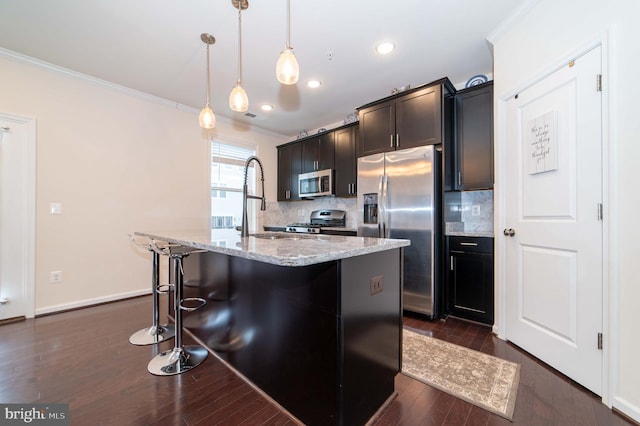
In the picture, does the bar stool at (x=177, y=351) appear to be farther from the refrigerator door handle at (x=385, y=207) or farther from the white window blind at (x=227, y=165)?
the white window blind at (x=227, y=165)

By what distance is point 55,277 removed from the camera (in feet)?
9.59

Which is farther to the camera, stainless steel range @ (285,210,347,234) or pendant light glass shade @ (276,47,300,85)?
stainless steel range @ (285,210,347,234)

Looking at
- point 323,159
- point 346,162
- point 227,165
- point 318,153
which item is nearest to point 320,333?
point 346,162

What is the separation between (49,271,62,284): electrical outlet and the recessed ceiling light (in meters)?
4.17

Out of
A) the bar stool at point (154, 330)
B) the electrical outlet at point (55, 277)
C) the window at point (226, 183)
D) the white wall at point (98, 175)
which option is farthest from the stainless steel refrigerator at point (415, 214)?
the electrical outlet at point (55, 277)

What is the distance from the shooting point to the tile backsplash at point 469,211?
115 inches

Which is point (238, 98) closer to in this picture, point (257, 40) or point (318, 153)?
point (257, 40)

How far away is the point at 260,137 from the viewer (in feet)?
16.2

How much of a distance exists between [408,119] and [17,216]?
167 inches

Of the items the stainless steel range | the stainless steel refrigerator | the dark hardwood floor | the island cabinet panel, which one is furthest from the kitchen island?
the stainless steel range

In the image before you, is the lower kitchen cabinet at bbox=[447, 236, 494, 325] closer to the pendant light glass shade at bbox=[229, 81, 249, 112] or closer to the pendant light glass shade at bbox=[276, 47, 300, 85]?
the pendant light glass shade at bbox=[276, 47, 300, 85]

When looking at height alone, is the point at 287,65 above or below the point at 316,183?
above

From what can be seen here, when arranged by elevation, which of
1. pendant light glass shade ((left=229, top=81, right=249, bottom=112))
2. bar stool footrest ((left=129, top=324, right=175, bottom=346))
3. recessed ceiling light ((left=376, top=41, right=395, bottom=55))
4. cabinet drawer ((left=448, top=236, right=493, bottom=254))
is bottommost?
bar stool footrest ((left=129, top=324, right=175, bottom=346))

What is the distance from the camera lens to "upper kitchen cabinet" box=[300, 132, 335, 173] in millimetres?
4242
